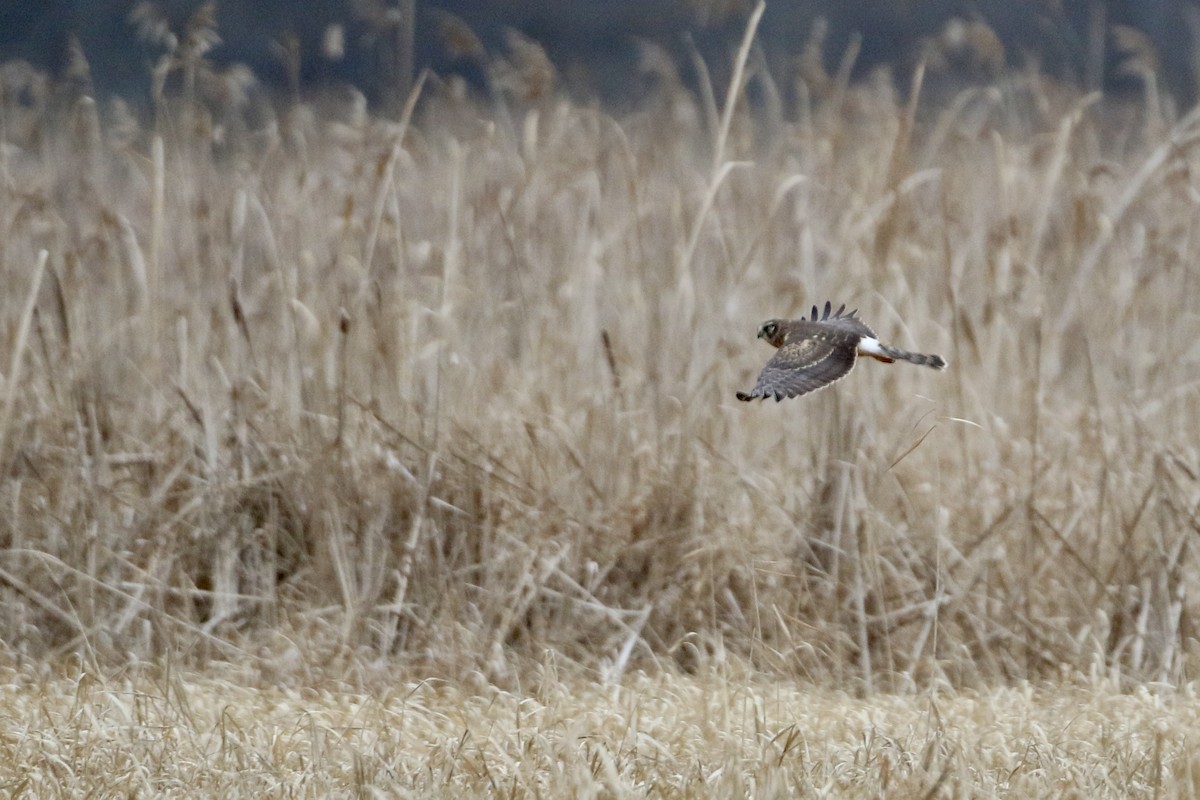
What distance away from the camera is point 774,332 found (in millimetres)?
2010

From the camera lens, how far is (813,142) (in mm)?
4402

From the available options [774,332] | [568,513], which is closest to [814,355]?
[774,332]

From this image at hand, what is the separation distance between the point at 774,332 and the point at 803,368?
271 mm

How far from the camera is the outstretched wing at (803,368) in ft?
5.41

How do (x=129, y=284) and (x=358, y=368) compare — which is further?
(x=129, y=284)

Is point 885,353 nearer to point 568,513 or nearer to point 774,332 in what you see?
point 774,332

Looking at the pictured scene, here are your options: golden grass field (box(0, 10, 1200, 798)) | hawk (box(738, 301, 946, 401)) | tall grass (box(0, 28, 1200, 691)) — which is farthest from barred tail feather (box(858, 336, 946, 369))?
tall grass (box(0, 28, 1200, 691))

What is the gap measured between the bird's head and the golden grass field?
1.53 feet

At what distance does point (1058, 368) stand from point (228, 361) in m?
2.04

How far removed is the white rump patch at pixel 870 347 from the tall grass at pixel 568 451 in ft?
2.81

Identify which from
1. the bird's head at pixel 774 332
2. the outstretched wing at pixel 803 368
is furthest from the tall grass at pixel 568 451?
the outstretched wing at pixel 803 368

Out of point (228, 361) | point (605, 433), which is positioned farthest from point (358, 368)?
point (605, 433)

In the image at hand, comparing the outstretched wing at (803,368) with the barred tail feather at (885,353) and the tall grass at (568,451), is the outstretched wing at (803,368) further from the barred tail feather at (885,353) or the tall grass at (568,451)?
the tall grass at (568,451)

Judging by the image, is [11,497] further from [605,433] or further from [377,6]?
[377,6]
